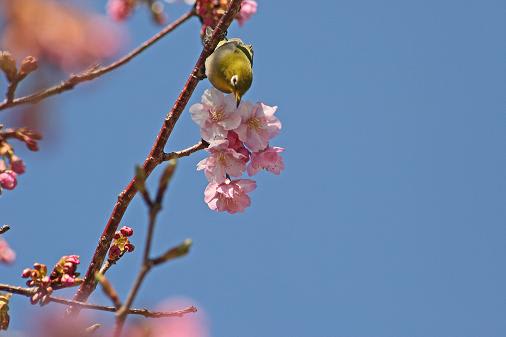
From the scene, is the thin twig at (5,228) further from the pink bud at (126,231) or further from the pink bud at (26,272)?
the pink bud at (126,231)

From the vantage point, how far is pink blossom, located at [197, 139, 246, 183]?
145 inches

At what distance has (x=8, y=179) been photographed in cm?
295

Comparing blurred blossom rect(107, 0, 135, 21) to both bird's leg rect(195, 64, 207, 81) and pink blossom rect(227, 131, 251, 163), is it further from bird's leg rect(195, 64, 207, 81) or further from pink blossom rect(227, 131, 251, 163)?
pink blossom rect(227, 131, 251, 163)

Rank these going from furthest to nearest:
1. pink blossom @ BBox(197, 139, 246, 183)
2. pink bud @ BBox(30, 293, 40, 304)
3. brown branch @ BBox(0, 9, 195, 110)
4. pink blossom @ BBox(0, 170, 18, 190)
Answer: pink blossom @ BBox(197, 139, 246, 183)
pink bud @ BBox(30, 293, 40, 304)
pink blossom @ BBox(0, 170, 18, 190)
brown branch @ BBox(0, 9, 195, 110)

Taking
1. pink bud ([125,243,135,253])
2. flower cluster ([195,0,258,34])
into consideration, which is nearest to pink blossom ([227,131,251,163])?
flower cluster ([195,0,258,34])

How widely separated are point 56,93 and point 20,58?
0.22 meters

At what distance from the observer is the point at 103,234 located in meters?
3.56

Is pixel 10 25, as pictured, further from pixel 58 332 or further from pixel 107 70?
pixel 58 332

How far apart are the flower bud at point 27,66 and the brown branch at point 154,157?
843mm

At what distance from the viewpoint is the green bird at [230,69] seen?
3.59 m

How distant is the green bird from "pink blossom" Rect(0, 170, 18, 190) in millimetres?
1072

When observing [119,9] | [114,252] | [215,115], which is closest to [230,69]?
[215,115]

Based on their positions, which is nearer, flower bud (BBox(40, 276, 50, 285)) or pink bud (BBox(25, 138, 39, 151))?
pink bud (BBox(25, 138, 39, 151))

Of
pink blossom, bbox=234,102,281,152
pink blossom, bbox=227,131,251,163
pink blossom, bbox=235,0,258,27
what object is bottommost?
pink blossom, bbox=227,131,251,163
